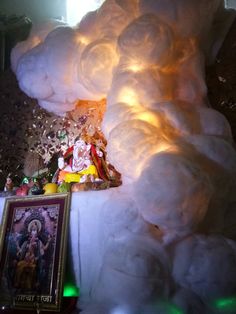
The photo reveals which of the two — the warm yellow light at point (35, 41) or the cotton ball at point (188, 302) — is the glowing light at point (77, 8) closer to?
the warm yellow light at point (35, 41)

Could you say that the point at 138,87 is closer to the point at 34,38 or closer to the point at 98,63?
the point at 98,63

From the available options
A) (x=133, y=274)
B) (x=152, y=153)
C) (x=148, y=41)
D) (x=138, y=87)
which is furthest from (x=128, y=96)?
(x=133, y=274)

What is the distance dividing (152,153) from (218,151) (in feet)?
1.50

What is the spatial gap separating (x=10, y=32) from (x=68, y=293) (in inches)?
117

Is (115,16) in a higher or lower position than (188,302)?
Answer: higher

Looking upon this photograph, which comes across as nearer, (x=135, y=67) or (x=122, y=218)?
(x=122, y=218)

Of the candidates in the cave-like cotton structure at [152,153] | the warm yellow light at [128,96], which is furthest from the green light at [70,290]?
the warm yellow light at [128,96]

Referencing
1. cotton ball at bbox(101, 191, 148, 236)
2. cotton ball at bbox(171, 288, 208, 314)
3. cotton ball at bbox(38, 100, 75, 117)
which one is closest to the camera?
cotton ball at bbox(171, 288, 208, 314)

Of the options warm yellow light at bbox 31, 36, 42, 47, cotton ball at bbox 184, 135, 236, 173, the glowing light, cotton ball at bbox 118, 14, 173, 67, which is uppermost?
the glowing light

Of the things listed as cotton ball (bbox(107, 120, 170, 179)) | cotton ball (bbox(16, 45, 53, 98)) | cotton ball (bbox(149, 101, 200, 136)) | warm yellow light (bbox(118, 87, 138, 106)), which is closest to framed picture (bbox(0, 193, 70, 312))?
cotton ball (bbox(107, 120, 170, 179))

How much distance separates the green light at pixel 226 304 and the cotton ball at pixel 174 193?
0.43 m

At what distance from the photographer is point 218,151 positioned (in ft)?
7.04

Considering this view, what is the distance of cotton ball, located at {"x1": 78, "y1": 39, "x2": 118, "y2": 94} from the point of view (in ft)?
8.59

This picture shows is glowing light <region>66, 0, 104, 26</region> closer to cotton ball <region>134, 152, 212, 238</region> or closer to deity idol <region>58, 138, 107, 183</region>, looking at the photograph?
deity idol <region>58, 138, 107, 183</region>
